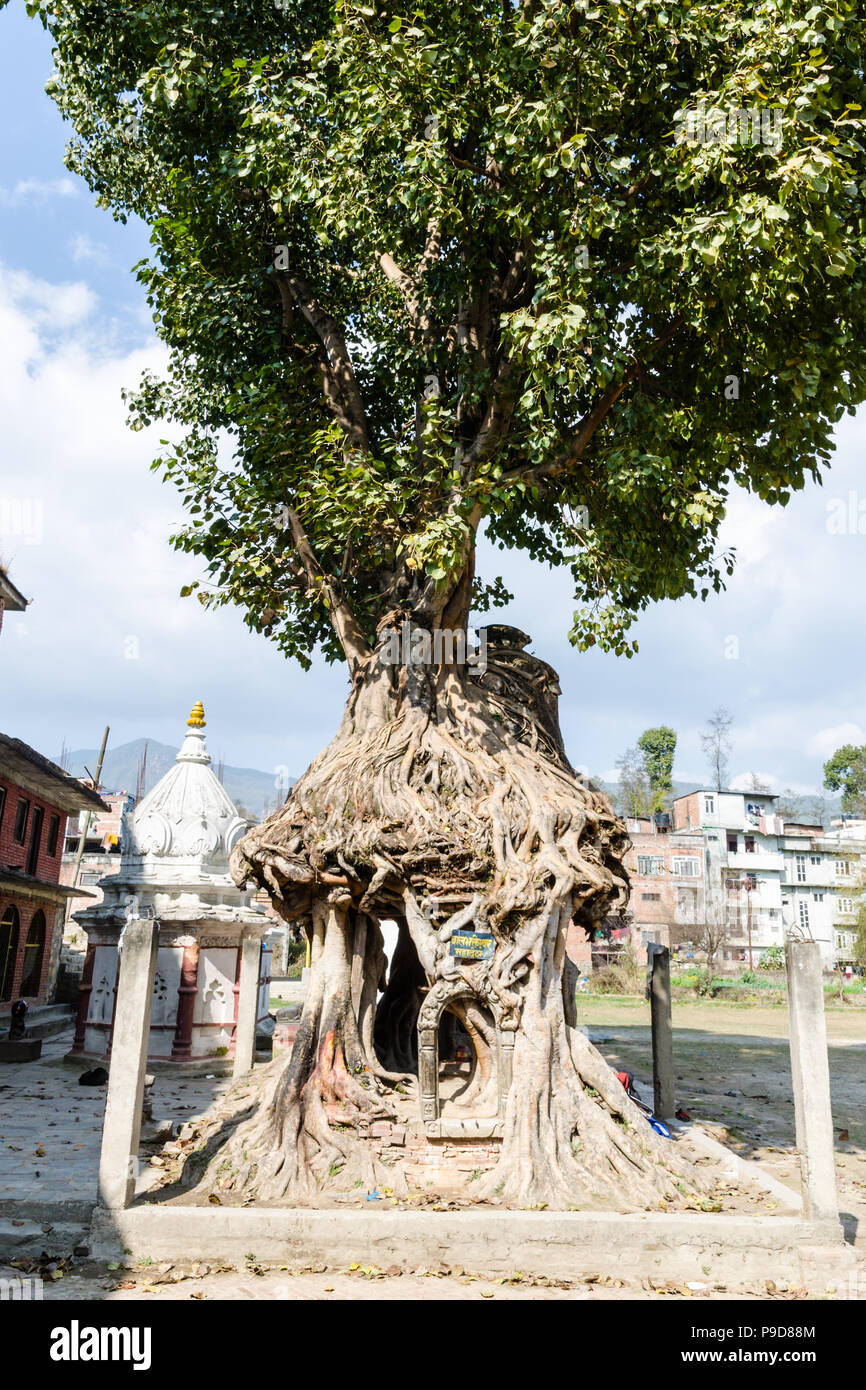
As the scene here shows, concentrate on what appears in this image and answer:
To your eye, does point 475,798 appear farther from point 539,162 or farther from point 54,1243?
point 539,162

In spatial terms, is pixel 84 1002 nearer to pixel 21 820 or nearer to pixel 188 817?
pixel 188 817

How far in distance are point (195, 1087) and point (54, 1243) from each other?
341 inches

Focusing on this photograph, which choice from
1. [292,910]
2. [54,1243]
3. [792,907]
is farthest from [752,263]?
[792,907]

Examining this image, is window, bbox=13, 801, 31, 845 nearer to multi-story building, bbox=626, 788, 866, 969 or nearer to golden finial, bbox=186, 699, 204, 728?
golden finial, bbox=186, 699, 204, 728

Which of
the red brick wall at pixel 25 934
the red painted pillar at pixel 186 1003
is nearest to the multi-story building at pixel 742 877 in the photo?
the red brick wall at pixel 25 934

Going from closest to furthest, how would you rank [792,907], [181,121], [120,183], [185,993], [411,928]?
[411,928]
[181,121]
[120,183]
[185,993]
[792,907]

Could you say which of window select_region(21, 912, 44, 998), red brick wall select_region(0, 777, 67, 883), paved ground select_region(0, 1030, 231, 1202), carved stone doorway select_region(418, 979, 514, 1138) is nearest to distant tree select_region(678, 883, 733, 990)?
red brick wall select_region(0, 777, 67, 883)

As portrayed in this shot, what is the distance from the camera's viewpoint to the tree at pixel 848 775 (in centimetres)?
7025

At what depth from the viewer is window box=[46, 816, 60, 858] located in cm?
2959

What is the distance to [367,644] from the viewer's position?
43.3 ft

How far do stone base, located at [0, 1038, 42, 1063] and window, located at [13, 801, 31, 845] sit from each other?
746 cm

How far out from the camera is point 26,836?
88.5 ft

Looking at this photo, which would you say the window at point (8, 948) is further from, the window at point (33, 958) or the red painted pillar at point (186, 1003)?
the red painted pillar at point (186, 1003)

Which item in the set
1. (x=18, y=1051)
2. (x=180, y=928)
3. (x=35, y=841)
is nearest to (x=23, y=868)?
(x=35, y=841)
